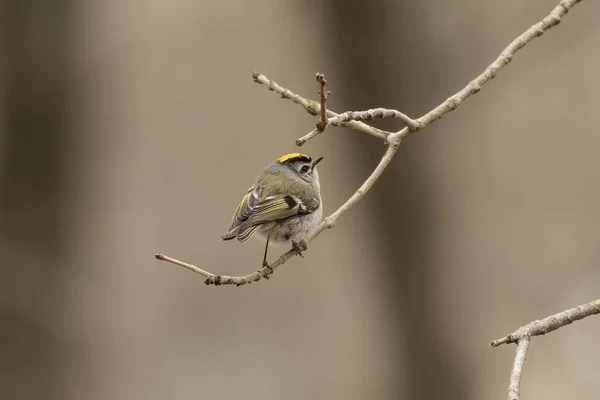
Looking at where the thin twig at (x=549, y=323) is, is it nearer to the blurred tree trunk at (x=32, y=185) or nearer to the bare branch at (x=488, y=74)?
the bare branch at (x=488, y=74)

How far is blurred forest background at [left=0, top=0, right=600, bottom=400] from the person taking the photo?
10.9 feet

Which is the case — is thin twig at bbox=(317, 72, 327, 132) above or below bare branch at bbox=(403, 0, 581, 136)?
below

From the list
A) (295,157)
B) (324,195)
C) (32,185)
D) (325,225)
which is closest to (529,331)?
(325,225)

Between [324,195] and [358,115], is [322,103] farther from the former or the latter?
[324,195]

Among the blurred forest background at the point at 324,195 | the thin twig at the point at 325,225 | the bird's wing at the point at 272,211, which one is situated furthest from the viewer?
the blurred forest background at the point at 324,195

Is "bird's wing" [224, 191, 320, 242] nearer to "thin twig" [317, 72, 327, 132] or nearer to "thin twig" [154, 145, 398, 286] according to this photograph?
"thin twig" [154, 145, 398, 286]

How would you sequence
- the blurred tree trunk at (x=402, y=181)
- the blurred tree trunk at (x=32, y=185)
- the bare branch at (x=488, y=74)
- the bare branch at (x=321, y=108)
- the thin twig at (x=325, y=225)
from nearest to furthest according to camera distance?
Answer: the bare branch at (x=321, y=108) → the thin twig at (x=325, y=225) → the bare branch at (x=488, y=74) → the blurred tree trunk at (x=32, y=185) → the blurred tree trunk at (x=402, y=181)

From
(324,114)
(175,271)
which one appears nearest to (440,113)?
(324,114)

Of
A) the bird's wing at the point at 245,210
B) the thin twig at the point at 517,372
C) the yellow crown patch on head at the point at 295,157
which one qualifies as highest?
the yellow crown patch on head at the point at 295,157

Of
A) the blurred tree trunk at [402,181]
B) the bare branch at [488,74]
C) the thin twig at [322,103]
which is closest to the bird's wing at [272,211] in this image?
the bare branch at [488,74]

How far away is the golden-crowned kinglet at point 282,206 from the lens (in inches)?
92.3

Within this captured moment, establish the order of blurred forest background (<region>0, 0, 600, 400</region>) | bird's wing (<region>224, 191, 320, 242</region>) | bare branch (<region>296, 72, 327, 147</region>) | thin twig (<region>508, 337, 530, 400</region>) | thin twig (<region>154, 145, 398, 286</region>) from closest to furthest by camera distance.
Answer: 1. thin twig (<region>508, 337, 530, 400</region>)
2. bare branch (<region>296, 72, 327, 147</region>)
3. thin twig (<region>154, 145, 398, 286</region>)
4. bird's wing (<region>224, 191, 320, 242</region>)
5. blurred forest background (<region>0, 0, 600, 400</region>)

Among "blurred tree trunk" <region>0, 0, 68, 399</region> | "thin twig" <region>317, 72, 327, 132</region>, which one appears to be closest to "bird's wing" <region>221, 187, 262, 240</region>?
"thin twig" <region>317, 72, 327, 132</region>

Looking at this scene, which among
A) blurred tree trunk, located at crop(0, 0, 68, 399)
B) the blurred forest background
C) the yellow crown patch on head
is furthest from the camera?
the blurred forest background
